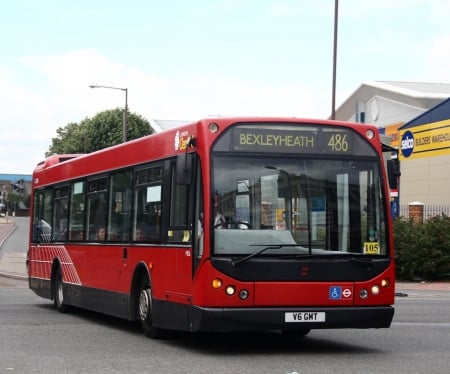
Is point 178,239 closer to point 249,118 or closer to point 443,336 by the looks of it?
point 249,118

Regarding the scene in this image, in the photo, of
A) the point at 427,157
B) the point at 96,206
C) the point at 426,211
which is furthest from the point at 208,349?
the point at 427,157

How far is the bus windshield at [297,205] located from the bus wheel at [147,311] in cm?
225

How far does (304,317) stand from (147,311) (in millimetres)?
2673

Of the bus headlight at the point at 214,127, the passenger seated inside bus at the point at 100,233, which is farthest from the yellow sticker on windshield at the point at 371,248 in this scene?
the passenger seated inside bus at the point at 100,233

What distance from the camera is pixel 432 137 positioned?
43625 mm

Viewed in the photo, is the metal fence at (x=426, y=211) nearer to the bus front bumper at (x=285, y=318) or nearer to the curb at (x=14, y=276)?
the curb at (x=14, y=276)

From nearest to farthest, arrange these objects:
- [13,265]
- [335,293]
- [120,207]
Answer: [335,293], [120,207], [13,265]

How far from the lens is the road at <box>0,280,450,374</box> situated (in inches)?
394

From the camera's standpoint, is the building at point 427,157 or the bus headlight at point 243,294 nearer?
the bus headlight at point 243,294

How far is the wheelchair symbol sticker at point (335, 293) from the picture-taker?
1109cm

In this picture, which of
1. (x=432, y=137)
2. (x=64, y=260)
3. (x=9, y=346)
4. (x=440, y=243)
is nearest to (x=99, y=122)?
(x=432, y=137)

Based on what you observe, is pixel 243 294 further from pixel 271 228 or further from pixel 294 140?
pixel 294 140

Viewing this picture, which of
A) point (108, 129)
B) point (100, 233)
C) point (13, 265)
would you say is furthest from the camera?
point (108, 129)

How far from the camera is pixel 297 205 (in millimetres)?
11172
